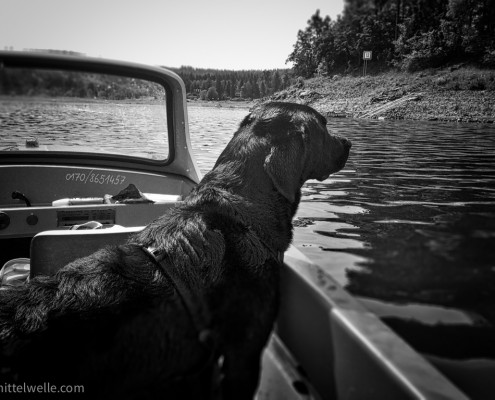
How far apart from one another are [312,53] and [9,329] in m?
2.91

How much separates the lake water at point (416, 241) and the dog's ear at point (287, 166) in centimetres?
54

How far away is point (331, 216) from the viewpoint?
4312mm

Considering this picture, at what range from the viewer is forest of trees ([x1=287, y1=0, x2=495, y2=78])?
251 centimetres

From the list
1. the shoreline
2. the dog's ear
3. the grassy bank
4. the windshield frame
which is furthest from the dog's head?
the grassy bank

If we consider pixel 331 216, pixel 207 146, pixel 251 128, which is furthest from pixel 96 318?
pixel 207 146

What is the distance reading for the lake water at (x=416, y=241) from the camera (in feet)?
6.86

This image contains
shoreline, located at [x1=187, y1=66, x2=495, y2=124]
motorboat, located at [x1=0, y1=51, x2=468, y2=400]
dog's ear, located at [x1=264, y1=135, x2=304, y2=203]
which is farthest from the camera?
shoreline, located at [x1=187, y1=66, x2=495, y2=124]

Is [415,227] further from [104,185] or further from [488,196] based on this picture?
[104,185]

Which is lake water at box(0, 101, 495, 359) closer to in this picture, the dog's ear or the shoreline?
the dog's ear

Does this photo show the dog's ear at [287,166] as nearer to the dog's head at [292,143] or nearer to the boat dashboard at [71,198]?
the dog's head at [292,143]

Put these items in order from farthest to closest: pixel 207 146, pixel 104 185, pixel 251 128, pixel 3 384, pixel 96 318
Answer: pixel 207 146
pixel 104 185
pixel 251 128
pixel 96 318
pixel 3 384

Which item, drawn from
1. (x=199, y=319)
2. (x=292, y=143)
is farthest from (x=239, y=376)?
(x=292, y=143)

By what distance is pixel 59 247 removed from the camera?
6.65 ft

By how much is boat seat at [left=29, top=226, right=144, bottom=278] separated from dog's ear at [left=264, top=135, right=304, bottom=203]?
1060mm
